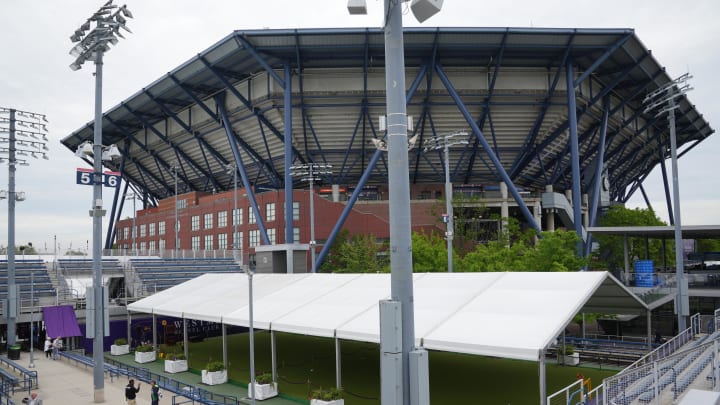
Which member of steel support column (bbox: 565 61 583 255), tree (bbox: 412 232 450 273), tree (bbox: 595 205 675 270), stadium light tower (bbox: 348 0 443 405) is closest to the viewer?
stadium light tower (bbox: 348 0 443 405)

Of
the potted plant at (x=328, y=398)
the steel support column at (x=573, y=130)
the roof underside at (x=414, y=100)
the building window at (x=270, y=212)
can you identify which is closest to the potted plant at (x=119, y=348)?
the potted plant at (x=328, y=398)

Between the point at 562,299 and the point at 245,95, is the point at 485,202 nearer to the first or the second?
the point at 245,95

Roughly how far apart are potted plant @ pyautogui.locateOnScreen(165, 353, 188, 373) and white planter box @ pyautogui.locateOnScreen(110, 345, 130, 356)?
306 inches

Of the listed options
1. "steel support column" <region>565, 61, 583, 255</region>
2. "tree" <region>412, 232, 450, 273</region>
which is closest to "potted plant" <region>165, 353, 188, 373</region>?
"tree" <region>412, 232, 450, 273</region>

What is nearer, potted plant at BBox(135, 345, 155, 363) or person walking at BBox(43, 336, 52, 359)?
potted plant at BBox(135, 345, 155, 363)

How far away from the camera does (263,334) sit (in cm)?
4416

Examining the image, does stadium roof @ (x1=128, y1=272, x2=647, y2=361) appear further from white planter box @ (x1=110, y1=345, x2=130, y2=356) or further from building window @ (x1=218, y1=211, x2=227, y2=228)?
building window @ (x1=218, y1=211, x2=227, y2=228)

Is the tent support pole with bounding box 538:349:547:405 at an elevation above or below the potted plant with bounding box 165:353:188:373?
above

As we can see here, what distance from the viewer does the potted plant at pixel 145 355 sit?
33781mm

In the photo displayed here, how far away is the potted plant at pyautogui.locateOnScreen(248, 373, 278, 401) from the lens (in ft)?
77.2

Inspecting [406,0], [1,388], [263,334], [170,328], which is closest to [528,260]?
[263,334]

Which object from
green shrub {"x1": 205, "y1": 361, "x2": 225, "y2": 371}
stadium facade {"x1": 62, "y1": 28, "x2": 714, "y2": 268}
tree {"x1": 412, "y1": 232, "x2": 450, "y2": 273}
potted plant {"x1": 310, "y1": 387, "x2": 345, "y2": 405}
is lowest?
green shrub {"x1": 205, "y1": 361, "x2": 225, "y2": 371}

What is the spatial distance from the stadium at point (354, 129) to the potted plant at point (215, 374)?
2.41 metres

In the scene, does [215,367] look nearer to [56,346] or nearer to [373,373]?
[373,373]
